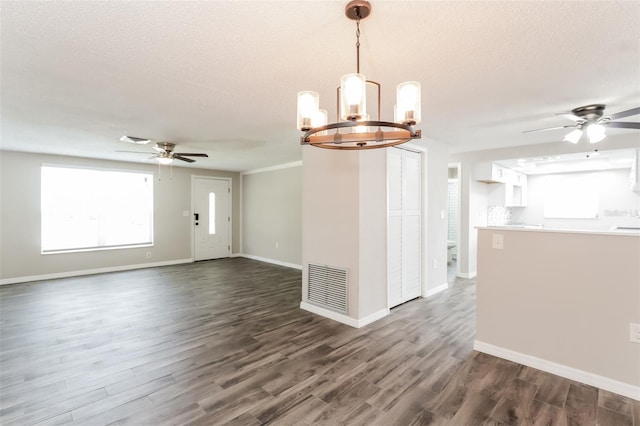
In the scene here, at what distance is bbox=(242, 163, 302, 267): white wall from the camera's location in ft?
22.1

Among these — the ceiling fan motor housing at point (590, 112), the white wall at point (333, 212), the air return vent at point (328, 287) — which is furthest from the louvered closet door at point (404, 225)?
the ceiling fan motor housing at point (590, 112)

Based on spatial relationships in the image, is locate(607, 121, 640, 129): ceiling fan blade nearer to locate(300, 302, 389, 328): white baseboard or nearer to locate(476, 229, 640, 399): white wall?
locate(476, 229, 640, 399): white wall

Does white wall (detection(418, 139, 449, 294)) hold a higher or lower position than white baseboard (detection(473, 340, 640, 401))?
higher

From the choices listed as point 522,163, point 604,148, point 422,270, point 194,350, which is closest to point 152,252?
point 194,350

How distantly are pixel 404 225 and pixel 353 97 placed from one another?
303 centimetres

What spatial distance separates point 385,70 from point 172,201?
644 cm

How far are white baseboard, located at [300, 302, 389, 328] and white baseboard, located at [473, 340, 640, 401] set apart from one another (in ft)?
3.58

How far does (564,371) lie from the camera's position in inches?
95.1

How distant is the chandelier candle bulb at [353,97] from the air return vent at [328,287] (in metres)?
2.44

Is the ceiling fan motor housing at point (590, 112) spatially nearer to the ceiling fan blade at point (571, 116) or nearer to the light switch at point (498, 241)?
the ceiling fan blade at point (571, 116)

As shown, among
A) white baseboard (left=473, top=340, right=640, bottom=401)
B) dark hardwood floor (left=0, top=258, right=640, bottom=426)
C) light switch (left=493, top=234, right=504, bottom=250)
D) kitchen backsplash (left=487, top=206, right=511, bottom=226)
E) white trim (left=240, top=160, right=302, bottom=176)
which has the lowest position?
dark hardwood floor (left=0, top=258, right=640, bottom=426)

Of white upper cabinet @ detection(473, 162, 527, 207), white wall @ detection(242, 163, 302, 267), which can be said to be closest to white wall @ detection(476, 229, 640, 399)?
white upper cabinet @ detection(473, 162, 527, 207)

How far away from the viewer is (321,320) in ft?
11.9

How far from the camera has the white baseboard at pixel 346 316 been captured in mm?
3435
